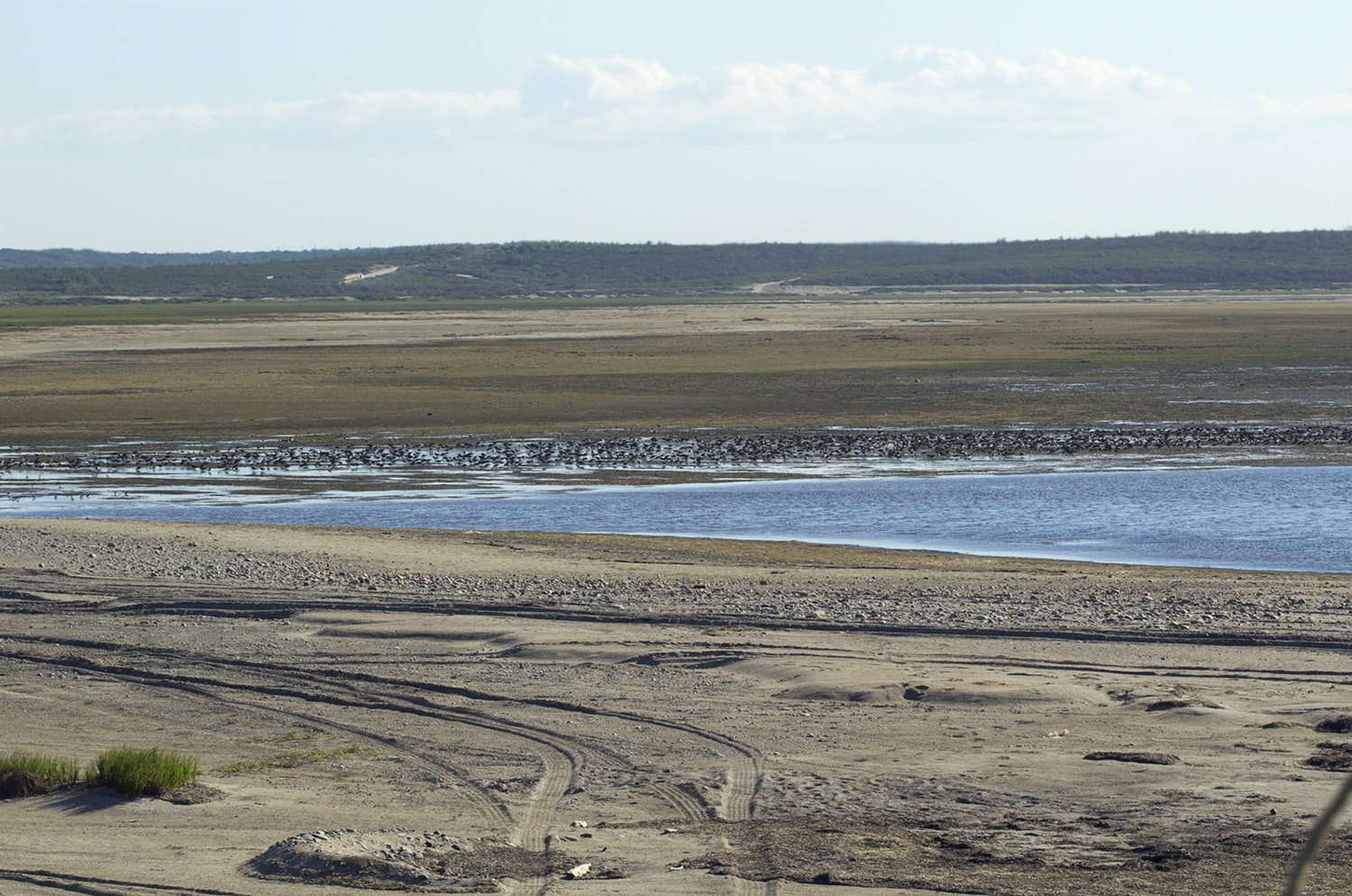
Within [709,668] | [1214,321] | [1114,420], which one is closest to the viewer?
[709,668]

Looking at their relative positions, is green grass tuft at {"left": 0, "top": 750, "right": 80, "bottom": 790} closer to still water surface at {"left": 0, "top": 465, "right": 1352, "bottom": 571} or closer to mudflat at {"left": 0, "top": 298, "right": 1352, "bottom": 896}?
mudflat at {"left": 0, "top": 298, "right": 1352, "bottom": 896}

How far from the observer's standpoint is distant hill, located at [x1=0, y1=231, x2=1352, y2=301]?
486 feet

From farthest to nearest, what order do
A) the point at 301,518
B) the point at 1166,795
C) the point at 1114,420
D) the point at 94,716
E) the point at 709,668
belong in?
the point at 1114,420, the point at 301,518, the point at 709,668, the point at 94,716, the point at 1166,795

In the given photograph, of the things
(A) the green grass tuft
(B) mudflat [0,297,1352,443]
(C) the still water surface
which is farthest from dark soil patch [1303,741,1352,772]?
(B) mudflat [0,297,1352,443]

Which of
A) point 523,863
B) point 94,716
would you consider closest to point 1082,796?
point 523,863

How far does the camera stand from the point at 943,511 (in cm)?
2102

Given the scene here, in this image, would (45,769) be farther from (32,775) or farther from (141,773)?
(141,773)

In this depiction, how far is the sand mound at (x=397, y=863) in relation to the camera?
6.77 meters

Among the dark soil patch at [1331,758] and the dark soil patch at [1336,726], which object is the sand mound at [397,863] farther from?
the dark soil patch at [1336,726]

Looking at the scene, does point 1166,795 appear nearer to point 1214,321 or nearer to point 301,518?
point 301,518

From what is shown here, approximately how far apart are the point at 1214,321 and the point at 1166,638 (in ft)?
212

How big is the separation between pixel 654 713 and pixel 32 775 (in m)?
Answer: 4.03

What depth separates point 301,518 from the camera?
829 inches

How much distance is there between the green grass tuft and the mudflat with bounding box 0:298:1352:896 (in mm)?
139
